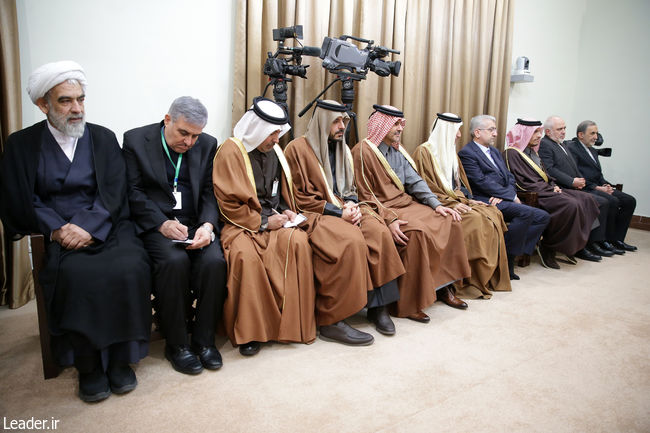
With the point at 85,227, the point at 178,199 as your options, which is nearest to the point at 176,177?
the point at 178,199

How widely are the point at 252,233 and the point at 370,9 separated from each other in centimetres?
239

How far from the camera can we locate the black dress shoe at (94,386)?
1.84 metres

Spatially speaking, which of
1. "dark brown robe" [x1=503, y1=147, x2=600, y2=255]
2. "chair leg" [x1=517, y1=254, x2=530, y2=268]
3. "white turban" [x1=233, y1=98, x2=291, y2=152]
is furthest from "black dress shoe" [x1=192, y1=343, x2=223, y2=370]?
"dark brown robe" [x1=503, y1=147, x2=600, y2=255]

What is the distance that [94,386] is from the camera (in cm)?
186

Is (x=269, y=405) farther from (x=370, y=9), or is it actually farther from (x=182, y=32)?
(x=370, y=9)

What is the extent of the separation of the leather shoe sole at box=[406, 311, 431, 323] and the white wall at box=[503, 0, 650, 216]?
3485 mm

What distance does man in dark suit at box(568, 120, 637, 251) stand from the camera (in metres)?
4.69

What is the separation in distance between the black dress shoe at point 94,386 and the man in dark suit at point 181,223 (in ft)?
1.05

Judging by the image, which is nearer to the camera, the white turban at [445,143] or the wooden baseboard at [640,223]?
the white turban at [445,143]

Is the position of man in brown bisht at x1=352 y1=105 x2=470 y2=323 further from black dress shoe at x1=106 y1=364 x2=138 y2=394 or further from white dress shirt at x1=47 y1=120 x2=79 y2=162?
white dress shirt at x1=47 y1=120 x2=79 y2=162

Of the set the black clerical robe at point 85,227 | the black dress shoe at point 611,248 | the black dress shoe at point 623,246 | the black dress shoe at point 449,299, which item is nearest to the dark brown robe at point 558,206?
the black dress shoe at point 611,248

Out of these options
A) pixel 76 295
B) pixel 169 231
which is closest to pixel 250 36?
pixel 169 231

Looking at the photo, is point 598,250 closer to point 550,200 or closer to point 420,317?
point 550,200

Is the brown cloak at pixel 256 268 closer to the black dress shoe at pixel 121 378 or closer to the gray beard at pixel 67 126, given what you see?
the black dress shoe at pixel 121 378
